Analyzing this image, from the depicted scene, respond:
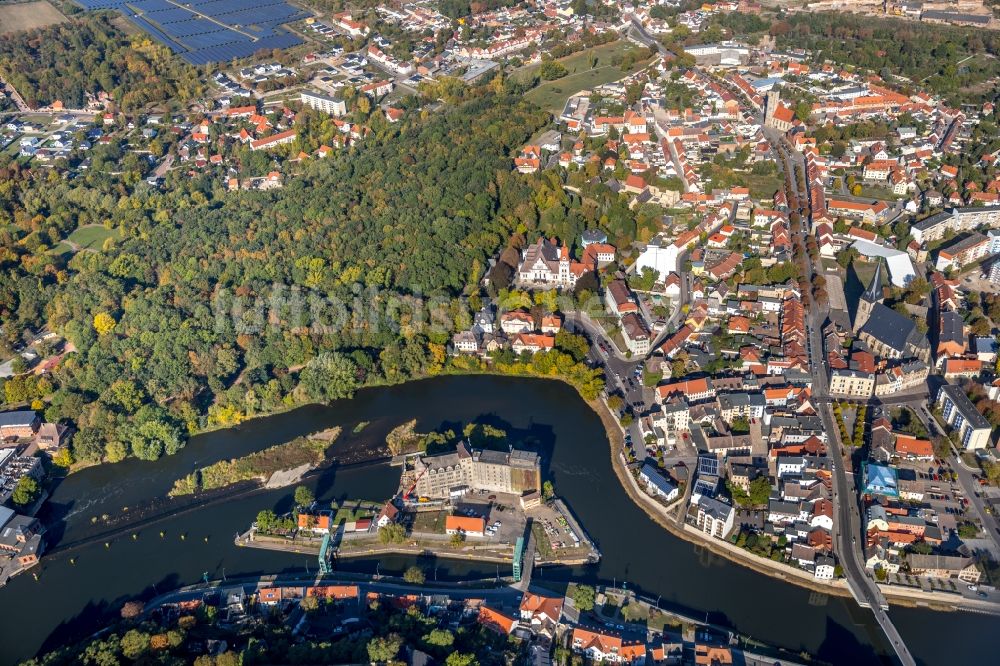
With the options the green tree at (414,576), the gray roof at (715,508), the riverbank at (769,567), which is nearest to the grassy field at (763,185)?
the riverbank at (769,567)

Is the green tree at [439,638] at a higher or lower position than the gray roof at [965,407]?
lower

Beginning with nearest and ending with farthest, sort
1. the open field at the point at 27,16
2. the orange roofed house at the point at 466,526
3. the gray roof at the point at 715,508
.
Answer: the gray roof at the point at 715,508 < the orange roofed house at the point at 466,526 < the open field at the point at 27,16

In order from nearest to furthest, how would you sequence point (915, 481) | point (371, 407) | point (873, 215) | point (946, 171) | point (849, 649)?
point (849, 649) < point (915, 481) < point (371, 407) < point (873, 215) < point (946, 171)

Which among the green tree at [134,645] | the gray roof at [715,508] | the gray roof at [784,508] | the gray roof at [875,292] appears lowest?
the green tree at [134,645]

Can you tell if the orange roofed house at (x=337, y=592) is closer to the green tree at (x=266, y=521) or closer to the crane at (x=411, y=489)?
the green tree at (x=266, y=521)

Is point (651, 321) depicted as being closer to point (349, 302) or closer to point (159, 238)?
point (349, 302)

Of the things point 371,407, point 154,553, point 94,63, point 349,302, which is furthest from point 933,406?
point 94,63

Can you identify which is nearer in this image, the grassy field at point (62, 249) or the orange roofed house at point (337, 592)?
the orange roofed house at point (337, 592)

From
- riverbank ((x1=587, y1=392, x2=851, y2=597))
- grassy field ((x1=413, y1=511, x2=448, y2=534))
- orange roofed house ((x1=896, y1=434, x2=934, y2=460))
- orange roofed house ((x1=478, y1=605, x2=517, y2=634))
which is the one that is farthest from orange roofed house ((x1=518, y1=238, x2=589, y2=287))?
orange roofed house ((x1=478, y1=605, x2=517, y2=634))
